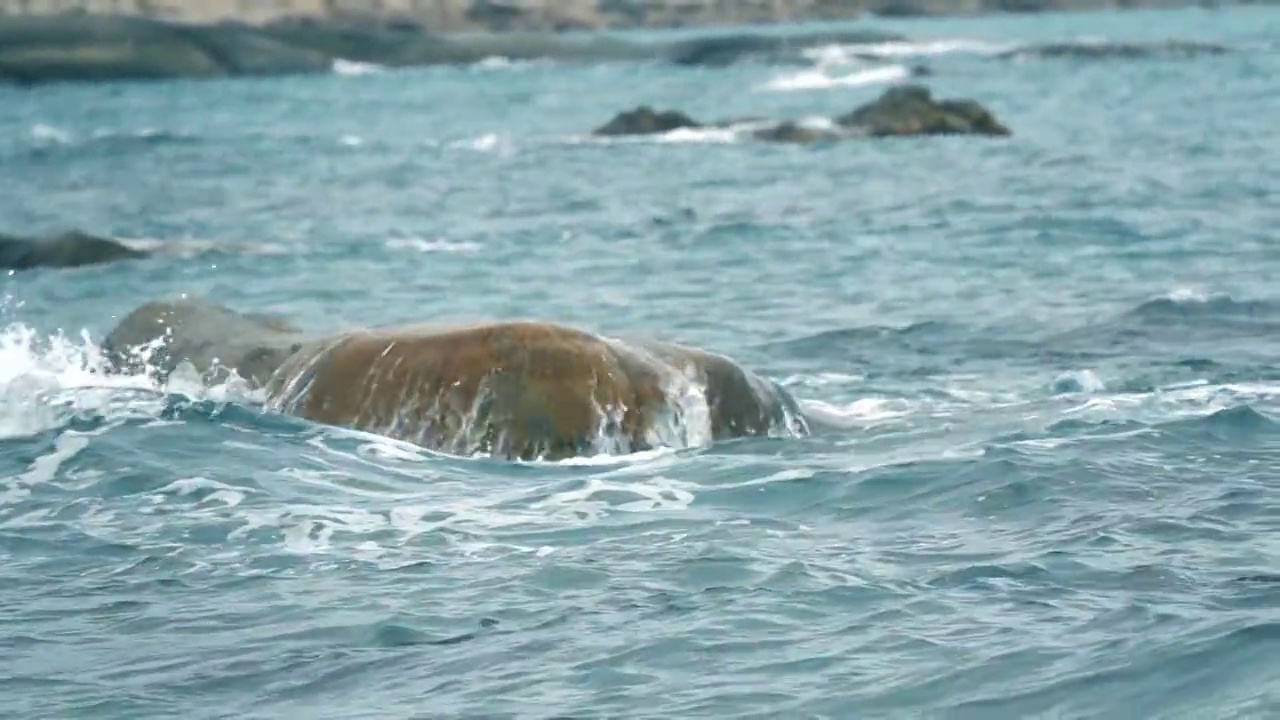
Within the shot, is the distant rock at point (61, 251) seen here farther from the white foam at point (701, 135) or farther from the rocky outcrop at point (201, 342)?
A: the white foam at point (701, 135)

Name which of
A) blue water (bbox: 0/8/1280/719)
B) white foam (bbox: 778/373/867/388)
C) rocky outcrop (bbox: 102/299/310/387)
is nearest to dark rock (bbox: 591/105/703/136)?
blue water (bbox: 0/8/1280/719)

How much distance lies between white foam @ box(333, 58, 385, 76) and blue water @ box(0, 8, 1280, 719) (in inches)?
2558

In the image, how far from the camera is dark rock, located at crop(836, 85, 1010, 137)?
1614 inches

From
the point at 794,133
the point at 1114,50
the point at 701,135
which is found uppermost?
the point at 794,133

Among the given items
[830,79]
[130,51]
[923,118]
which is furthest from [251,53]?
[923,118]

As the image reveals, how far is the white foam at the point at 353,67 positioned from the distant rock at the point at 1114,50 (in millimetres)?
25988

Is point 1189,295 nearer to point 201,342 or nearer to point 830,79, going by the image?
point 201,342

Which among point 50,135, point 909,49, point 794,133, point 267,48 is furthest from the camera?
point 909,49

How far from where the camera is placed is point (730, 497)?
37.2 feet

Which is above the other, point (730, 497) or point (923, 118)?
point (730, 497)

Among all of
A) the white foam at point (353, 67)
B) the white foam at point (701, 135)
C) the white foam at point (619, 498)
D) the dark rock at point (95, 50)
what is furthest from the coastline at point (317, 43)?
the white foam at point (619, 498)

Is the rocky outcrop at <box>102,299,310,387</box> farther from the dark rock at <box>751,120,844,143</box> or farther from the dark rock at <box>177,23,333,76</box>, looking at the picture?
the dark rock at <box>177,23,333,76</box>

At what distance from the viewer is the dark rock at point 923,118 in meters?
41.0

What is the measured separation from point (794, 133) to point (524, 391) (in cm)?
3070
